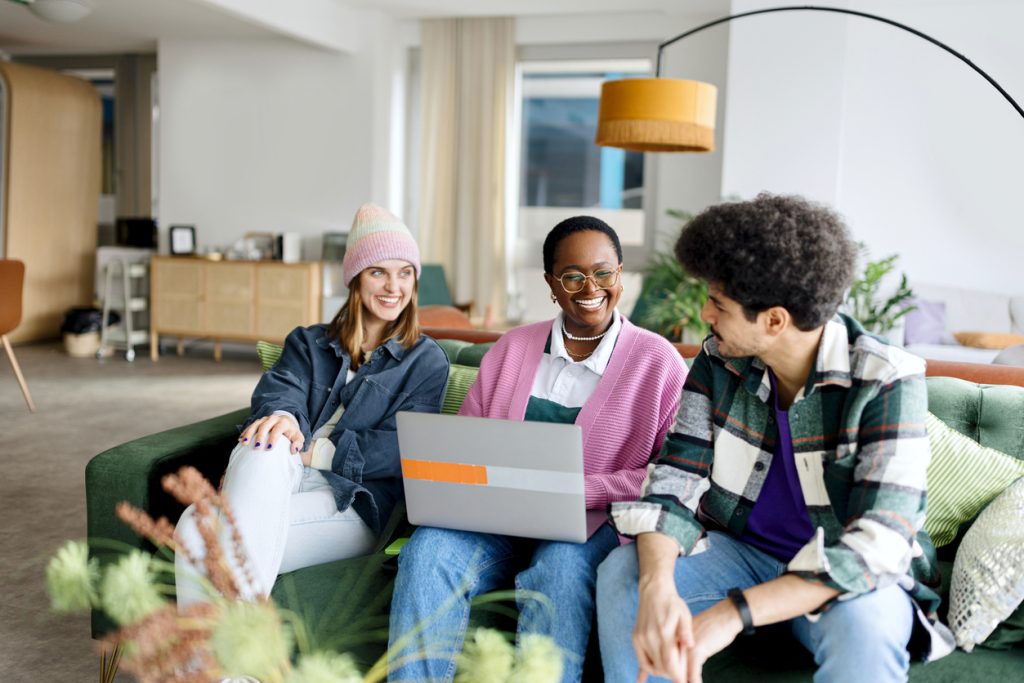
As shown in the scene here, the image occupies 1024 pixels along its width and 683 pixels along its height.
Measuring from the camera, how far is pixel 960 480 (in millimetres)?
2021

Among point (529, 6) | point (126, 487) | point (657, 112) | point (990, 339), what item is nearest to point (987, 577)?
point (126, 487)

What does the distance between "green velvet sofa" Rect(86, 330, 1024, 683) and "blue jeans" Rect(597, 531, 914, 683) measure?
0.39 feet

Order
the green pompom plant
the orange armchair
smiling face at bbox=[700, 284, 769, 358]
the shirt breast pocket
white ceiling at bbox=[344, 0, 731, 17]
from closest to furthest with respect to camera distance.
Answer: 1. the green pompom plant
2. smiling face at bbox=[700, 284, 769, 358]
3. the shirt breast pocket
4. the orange armchair
5. white ceiling at bbox=[344, 0, 731, 17]

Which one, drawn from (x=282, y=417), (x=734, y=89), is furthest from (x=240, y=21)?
(x=282, y=417)

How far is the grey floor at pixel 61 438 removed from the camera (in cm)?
263

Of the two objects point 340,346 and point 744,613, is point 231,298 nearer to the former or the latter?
point 340,346

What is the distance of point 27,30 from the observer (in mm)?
7879

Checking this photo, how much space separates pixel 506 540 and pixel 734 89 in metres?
4.96

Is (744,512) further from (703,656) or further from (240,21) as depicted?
(240,21)

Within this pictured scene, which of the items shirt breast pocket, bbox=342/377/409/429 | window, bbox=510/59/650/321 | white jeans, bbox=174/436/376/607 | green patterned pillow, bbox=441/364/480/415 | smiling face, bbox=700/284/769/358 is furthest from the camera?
window, bbox=510/59/650/321

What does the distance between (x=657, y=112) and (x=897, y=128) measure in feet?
9.95

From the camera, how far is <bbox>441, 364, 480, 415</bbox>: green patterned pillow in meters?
2.57

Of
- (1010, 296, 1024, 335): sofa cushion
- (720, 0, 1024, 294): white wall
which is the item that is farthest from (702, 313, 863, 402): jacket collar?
(1010, 296, 1024, 335): sofa cushion

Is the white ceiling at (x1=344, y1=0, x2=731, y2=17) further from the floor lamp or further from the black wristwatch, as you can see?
the black wristwatch
